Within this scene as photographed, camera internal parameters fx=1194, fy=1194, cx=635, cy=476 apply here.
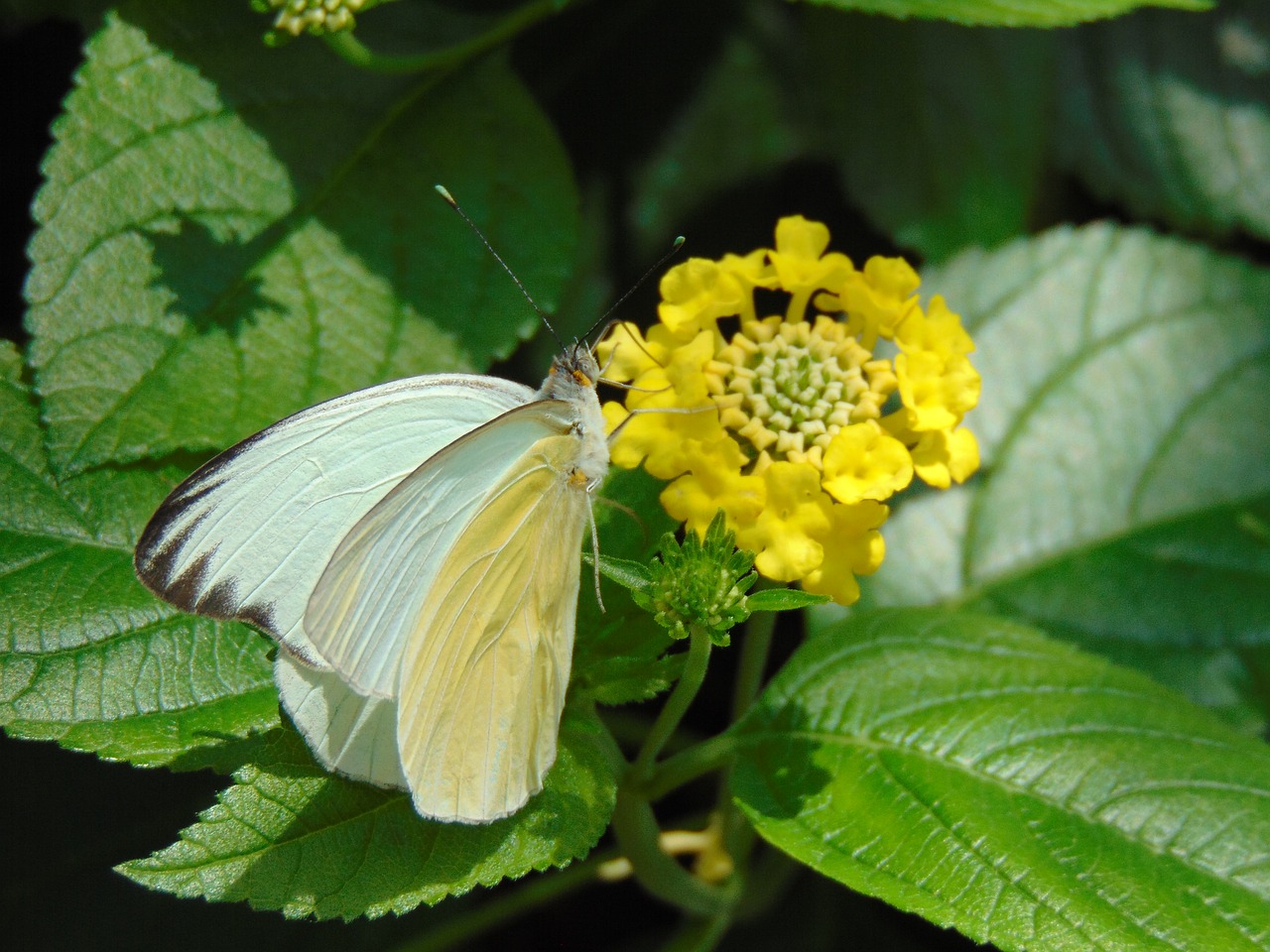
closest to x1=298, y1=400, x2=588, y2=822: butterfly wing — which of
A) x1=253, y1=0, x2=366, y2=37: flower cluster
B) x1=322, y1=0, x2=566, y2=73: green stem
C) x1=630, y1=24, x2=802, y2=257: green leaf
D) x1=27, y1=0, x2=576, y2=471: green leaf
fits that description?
x1=27, y1=0, x2=576, y2=471: green leaf

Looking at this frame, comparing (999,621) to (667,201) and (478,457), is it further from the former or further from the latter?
(667,201)

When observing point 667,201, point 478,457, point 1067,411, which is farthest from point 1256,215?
point 478,457

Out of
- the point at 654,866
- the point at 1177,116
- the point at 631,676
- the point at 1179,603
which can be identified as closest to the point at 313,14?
the point at 631,676

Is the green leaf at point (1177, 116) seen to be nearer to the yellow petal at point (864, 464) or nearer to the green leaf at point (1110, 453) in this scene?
the green leaf at point (1110, 453)

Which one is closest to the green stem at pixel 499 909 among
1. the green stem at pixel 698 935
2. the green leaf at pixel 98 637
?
the green stem at pixel 698 935

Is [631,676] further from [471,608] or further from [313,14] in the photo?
[313,14]

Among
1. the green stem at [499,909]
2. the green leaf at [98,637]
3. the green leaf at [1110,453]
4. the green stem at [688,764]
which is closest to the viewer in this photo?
the green leaf at [98,637]
